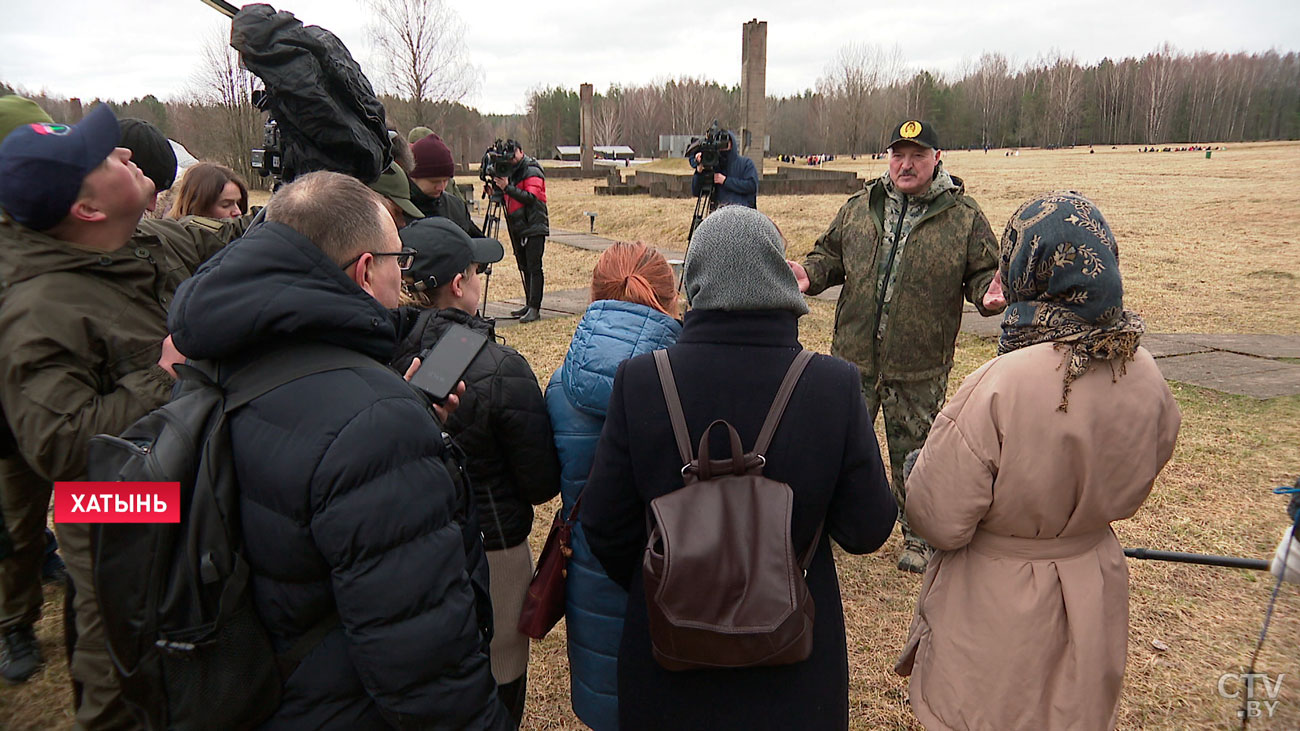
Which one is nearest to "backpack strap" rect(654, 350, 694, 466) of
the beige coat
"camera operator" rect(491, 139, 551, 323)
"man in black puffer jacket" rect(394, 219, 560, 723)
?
"man in black puffer jacket" rect(394, 219, 560, 723)

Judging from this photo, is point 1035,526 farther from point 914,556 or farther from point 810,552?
point 914,556

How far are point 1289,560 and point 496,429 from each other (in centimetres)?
190

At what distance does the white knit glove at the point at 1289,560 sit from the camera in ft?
5.75

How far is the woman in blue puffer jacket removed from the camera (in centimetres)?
194

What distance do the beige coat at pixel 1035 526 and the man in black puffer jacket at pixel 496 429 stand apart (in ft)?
3.22

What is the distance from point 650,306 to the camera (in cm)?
204

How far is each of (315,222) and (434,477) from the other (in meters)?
0.50

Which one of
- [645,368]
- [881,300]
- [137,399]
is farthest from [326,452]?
[881,300]

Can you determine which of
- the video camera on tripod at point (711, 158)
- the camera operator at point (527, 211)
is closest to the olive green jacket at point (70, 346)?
the video camera on tripod at point (711, 158)

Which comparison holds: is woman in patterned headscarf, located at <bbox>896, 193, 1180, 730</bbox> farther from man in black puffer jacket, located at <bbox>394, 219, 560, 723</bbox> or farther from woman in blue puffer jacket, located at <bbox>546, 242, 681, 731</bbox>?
man in black puffer jacket, located at <bbox>394, 219, 560, 723</bbox>

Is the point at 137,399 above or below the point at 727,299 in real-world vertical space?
below

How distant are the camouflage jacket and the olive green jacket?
2.61 meters

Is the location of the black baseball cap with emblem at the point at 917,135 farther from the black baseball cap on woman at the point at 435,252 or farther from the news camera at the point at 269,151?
the news camera at the point at 269,151

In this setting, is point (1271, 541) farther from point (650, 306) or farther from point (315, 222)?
point (315, 222)
